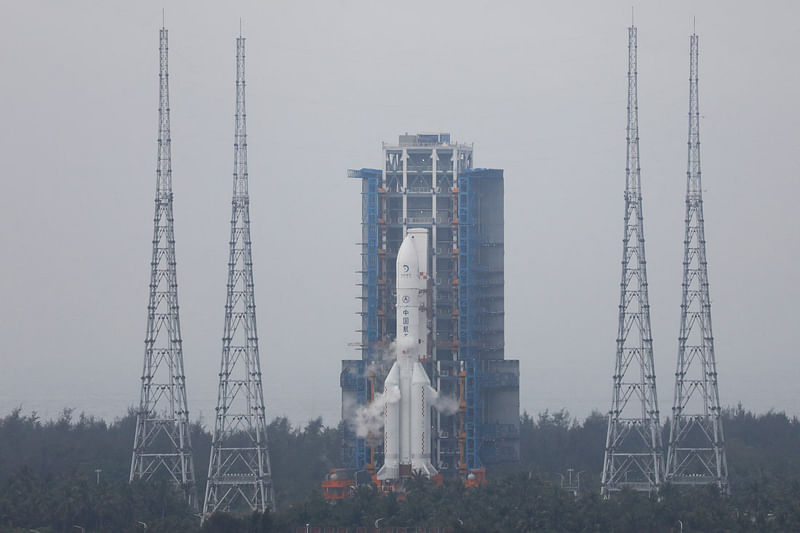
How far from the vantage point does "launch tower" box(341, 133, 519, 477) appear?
105m

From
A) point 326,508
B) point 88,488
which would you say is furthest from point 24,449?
point 326,508

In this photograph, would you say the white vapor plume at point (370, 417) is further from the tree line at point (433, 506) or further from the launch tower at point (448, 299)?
the tree line at point (433, 506)

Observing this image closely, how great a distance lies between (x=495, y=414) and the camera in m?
108

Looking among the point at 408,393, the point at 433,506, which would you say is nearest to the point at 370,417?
the point at 408,393

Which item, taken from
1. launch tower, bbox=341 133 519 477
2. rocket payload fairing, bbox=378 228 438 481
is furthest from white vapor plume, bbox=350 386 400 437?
rocket payload fairing, bbox=378 228 438 481

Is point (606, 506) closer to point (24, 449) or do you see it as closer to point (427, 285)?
point (427, 285)

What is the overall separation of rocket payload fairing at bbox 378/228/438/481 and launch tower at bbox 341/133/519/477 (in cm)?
357

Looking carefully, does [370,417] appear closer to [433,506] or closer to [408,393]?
[408,393]

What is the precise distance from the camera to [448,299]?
10669cm

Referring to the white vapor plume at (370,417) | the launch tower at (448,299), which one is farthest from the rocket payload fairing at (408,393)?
the launch tower at (448,299)

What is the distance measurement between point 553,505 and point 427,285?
1847 cm

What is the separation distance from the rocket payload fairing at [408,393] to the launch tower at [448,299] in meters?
3.57

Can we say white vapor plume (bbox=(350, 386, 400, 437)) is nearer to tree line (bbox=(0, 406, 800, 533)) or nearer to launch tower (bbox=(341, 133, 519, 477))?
launch tower (bbox=(341, 133, 519, 477))

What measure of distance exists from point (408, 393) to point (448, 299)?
8.17 metres
